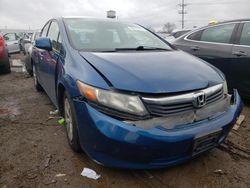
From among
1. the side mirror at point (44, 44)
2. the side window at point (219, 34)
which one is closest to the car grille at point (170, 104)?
the side mirror at point (44, 44)

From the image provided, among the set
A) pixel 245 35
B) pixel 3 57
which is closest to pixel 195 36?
pixel 245 35

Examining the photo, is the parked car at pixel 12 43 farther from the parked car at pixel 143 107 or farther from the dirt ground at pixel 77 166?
the parked car at pixel 143 107

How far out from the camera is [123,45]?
3496 millimetres

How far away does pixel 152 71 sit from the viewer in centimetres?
262

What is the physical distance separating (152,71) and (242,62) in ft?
8.15

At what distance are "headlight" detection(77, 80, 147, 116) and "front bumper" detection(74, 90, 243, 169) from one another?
0.32 feet

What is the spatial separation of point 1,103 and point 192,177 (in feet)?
13.0

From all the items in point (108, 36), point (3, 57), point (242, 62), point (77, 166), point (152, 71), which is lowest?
point (77, 166)

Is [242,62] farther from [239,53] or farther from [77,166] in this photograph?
[77,166]

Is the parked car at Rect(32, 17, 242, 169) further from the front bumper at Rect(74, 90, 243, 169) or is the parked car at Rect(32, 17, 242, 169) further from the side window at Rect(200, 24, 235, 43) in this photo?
the side window at Rect(200, 24, 235, 43)

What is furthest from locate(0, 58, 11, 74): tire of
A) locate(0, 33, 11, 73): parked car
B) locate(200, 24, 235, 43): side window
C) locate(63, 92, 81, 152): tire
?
locate(63, 92, 81, 152): tire

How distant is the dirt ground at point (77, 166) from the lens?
2.58 m

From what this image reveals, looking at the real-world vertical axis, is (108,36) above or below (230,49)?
above

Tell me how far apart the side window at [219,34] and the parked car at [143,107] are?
6.94 feet
